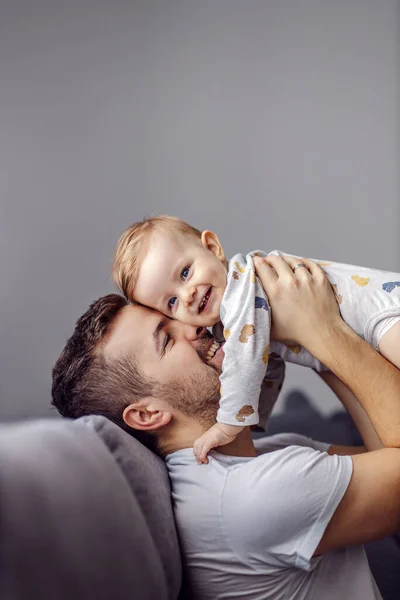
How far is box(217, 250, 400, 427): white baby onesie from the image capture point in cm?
127

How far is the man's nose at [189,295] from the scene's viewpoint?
53.2 inches

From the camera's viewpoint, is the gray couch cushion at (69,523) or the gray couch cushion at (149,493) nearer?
the gray couch cushion at (69,523)

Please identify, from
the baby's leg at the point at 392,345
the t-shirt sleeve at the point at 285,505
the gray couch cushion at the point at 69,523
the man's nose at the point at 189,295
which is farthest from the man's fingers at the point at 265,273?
the gray couch cushion at the point at 69,523

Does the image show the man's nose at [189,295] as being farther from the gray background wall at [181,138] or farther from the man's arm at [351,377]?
the gray background wall at [181,138]

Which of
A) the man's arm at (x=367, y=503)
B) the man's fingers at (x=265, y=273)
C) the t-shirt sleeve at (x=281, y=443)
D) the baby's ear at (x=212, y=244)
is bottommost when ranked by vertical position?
the t-shirt sleeve at (x=281, y=443)

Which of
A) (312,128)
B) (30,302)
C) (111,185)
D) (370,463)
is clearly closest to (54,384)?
(30,302)

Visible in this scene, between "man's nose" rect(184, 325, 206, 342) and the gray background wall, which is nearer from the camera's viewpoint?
"man's nose" rect(184, 325, 206, 342)

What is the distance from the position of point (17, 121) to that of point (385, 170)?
1.39m

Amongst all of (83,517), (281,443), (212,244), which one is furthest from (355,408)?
(83,517)

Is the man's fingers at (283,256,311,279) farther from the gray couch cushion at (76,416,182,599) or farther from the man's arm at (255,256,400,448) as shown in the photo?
the gray couch cushion at (76,416,182,599)

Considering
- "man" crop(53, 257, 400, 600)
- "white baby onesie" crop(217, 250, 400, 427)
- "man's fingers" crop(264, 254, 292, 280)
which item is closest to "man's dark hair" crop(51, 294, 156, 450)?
"man" crop(53, 257, 400, 600)

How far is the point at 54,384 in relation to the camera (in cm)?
146

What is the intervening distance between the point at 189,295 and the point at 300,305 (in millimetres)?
229

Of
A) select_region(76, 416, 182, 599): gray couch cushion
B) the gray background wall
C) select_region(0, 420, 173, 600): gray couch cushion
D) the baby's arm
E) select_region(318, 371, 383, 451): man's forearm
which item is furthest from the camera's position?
the gray background wall
